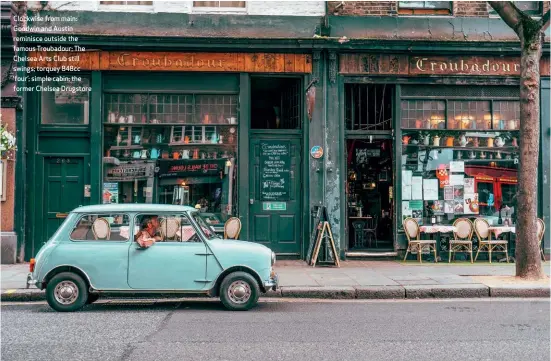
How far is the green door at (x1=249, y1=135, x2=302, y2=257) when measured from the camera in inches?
563

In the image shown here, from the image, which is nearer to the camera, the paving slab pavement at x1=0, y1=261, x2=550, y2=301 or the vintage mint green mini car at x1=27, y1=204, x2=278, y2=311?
the vintage mint green mini car at x1=27, y1=204, x2=278, y2=311

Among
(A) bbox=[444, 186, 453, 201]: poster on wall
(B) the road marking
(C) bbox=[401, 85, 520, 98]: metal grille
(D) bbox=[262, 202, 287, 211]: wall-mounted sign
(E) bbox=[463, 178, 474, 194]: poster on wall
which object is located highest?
(C) bbox=[401, 85, 520, 98]: metal grille

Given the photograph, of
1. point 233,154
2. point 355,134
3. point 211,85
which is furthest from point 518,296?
point 211,85

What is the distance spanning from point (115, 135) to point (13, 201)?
274 cm

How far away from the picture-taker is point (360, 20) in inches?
568

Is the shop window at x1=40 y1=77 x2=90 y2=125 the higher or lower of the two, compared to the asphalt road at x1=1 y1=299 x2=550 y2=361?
higher

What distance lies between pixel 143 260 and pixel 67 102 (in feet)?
22.1

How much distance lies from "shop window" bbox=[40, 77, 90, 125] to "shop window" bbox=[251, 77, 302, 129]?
4.05 meters

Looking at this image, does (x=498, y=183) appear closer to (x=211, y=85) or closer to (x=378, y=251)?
(x=378, y=251)

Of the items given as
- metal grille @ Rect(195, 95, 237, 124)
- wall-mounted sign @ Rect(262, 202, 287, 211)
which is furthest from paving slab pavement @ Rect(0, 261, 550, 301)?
metal grille @ Rect(195, 95, 237, 124)

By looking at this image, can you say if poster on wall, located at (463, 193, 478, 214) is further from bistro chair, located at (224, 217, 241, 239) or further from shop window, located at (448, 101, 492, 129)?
bistro chair, located at (224, 217, 241, 239)

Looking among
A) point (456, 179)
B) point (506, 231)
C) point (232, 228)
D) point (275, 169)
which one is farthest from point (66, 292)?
point (506, 231)

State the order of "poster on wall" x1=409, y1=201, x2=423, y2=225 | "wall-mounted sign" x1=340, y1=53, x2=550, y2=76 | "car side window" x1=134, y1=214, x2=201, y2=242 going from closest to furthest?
"car side window" x1=134, y1=214, x2=201, y2=242
"wall-mounted sign" x1=340, y1=53, x2=550, y2=76
"poster on wall" x1=409, y1=201, x2=423, y2=225

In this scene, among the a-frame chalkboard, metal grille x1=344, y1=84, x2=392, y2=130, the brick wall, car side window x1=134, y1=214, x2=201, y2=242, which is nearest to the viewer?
car side window x1=134, y1=214, x2=201, y2=242
